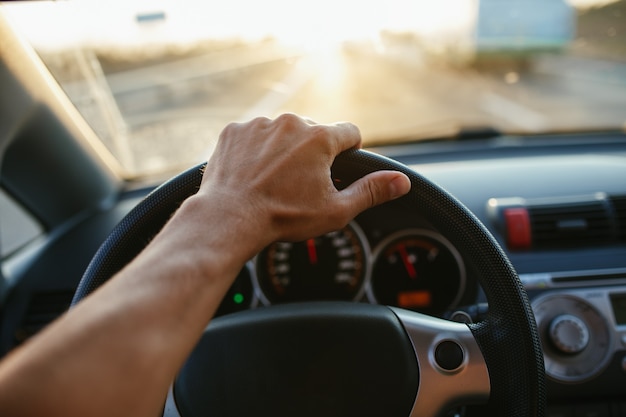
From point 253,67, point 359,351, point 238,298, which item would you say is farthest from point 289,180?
point 253,67

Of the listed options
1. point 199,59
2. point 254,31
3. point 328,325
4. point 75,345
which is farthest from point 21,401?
point 199,59

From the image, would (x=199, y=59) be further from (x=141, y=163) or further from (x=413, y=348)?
(x=413, y=348)

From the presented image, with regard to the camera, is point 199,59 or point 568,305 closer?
point 568,305

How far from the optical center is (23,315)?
2.30m

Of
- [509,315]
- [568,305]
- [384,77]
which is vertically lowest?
[384,77]

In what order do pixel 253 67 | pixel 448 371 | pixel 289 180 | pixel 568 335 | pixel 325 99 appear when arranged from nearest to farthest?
pixel 289 180 < pixel 448 371 < pixel 568 335 < pixel 325 99 < pixel 253 67

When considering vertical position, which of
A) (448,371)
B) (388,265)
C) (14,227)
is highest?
(448,371)

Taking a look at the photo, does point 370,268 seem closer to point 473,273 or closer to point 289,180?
point 473,273

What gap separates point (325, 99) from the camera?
5.20 meters

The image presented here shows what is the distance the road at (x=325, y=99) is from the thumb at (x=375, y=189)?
5.00 ft

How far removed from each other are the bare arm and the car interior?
148 millimetres

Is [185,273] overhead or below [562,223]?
overhead

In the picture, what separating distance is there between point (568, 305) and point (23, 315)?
197 centimetres

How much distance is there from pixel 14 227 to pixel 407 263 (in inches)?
64.9
